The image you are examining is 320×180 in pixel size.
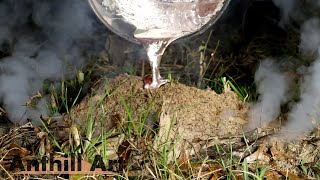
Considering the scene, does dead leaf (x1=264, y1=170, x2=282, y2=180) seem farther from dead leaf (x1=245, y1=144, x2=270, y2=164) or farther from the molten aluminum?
the molten aluminum

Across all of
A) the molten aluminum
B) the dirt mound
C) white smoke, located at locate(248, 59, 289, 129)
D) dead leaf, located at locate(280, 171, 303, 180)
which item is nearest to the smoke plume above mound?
white smoke, located at locate(248, 59, 289, 129)

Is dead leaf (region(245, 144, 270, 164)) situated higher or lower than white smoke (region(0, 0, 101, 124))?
lower

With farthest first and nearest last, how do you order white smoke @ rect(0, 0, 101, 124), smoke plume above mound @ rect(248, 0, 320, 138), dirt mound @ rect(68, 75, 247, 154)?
1. white smoke @ rect(0, 0, 101, 124)
2. smoke plume above mound @ rect(248, 0, 320, 138)
3. dirt mound @ rect(68, 75, 247, 154)

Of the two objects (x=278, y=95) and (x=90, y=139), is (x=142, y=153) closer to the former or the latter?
(x=90, y=139)

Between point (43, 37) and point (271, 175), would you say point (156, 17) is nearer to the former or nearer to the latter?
point (271, 175)

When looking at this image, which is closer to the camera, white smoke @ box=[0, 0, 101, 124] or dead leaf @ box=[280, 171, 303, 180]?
dead leaf @ box=[280, 171, 303, 180]

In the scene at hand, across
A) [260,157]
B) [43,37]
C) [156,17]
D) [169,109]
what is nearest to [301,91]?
[260,157]

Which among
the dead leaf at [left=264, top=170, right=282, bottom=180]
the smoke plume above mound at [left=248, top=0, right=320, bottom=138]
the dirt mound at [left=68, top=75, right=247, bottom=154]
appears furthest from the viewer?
the smoke plume above mound at [left=248, top=0, right=320, bottom=138]
